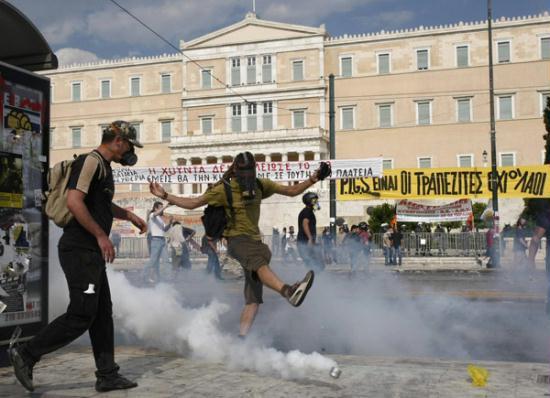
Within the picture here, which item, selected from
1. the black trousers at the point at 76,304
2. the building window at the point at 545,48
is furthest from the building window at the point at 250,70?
the black trousers at the point at 76,304

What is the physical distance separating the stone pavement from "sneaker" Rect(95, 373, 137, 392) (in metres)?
0.05

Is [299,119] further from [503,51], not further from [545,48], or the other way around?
[545,48]

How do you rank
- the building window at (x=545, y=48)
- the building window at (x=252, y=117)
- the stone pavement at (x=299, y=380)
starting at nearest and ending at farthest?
the stone pavement at (x=299, y=380) → the building window at (x=545, y=48) → the building window at (x=252, y=117)

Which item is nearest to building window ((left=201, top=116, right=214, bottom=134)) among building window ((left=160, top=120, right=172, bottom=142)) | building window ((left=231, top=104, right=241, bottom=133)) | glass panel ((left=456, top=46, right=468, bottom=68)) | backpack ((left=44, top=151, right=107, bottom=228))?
building window ((left=231, top=104, right=241, bottom=133))

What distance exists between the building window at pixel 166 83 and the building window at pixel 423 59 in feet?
74.8

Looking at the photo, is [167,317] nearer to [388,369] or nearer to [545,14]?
[388,369]

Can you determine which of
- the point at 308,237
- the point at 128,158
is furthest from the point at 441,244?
the point at 128,158

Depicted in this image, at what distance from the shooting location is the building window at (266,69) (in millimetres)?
57969

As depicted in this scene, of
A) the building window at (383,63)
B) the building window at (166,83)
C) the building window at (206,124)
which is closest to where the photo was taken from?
the building window at (383,63)

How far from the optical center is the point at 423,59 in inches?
2144

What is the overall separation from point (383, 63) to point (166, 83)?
20345 millimetres

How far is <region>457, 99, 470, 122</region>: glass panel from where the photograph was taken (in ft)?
175

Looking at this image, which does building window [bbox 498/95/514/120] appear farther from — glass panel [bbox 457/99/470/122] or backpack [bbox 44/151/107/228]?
backpack [bbox 44/151/107/228]

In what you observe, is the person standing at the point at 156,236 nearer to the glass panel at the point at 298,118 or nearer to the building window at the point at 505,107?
the glass panel at the point at 298,118
